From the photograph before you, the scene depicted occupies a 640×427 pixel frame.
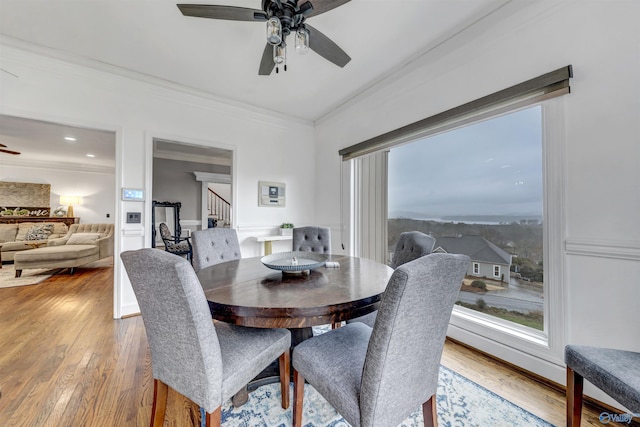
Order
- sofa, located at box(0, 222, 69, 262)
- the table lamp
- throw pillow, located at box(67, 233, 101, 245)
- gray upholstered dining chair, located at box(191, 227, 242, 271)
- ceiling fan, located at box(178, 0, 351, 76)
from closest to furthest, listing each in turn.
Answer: ceiling fan, located at box(178, 0, 351, 76) < gray upholstered dining chair, located at box(191, 227, 242, 271) < sofa, located at box(0, 222, 69, 262) < throw pillow, located at box(67, 233, 101, 245) < the table lamp

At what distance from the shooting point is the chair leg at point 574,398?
1112mm

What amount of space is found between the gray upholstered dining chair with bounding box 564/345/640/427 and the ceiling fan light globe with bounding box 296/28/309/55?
7.36 ft

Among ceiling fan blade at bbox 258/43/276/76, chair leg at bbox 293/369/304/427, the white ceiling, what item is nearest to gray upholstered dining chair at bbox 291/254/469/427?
chair leg at bbox 293/369/304/427

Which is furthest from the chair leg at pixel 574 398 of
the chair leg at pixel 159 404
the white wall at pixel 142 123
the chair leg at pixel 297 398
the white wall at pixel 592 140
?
the white wall at pixel 142 123

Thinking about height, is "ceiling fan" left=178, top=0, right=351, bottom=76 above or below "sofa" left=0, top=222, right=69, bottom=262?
above

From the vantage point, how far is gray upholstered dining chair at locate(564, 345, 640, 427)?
0.91 m

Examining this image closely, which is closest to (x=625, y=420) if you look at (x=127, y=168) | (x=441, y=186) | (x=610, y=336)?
(x=610, y=336)

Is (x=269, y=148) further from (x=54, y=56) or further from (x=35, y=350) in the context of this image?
(x=35, y=350)

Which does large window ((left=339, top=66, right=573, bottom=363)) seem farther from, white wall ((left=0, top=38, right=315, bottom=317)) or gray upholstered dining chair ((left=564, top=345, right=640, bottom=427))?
white wall ((left=0, top=38, right=315, bottom=317))

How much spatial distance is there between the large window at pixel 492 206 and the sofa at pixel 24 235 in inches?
295

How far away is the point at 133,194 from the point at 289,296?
103 inches

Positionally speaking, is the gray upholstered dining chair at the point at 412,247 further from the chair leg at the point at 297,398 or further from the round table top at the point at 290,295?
the chair leg at the point at 297,398

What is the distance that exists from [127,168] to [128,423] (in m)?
2.46

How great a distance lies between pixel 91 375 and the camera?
1.68 metres
